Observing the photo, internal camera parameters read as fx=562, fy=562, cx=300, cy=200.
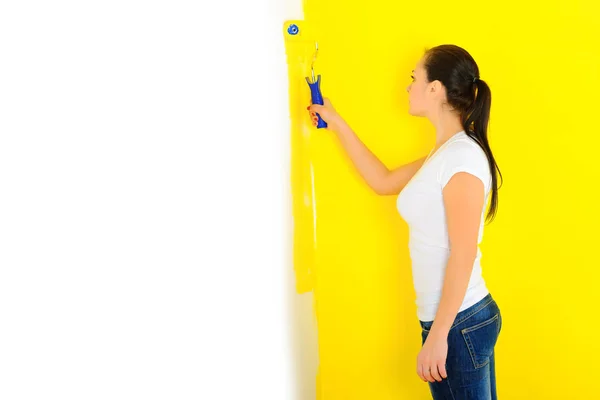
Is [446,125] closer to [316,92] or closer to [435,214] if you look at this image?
[435,214]

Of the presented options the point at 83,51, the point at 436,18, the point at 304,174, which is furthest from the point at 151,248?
the point at 436,18

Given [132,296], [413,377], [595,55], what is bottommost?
[413,377]

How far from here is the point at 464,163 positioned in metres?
1.32

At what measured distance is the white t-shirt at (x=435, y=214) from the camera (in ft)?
4.40

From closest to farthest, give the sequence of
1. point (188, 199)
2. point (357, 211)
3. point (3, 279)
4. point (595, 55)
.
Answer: point (3, 279) → point (188, 199) → point (595, 55) → point (357, 211)

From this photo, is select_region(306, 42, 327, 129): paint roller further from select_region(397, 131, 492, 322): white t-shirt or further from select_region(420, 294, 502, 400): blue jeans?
select_region(420, 294, 502, 400): blue jeans

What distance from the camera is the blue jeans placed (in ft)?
4.40

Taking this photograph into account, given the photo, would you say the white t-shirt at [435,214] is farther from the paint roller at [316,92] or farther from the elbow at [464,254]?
the paint roller at [316,92]

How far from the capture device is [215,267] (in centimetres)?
83

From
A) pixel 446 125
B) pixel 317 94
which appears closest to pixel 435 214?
pixel 446 125

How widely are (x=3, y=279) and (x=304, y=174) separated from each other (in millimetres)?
1362

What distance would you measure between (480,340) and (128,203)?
1.06 metres

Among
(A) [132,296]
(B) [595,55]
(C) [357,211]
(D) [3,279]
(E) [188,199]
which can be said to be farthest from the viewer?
(C) [357,211]

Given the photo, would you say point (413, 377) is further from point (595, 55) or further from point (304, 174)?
point (595, 55)
